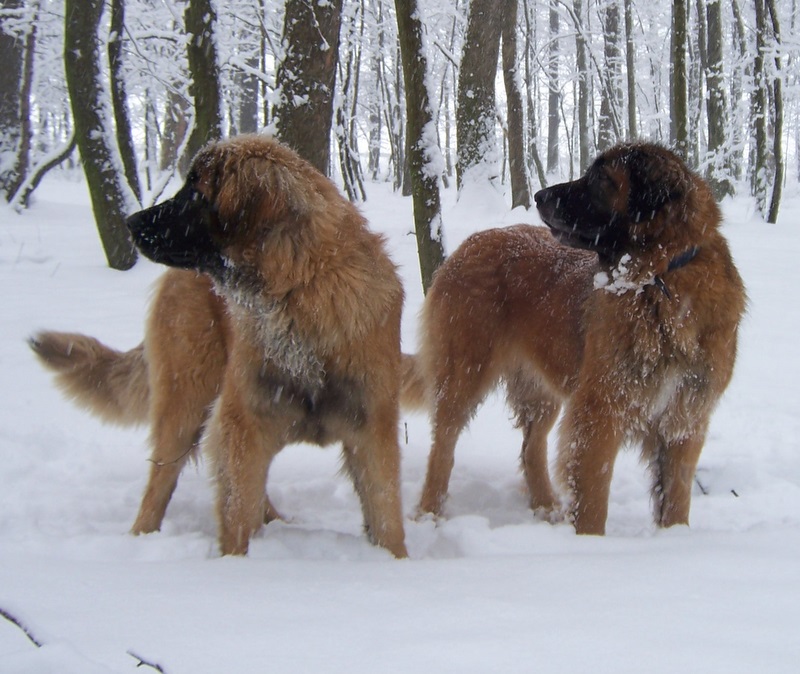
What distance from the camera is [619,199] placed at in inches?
130

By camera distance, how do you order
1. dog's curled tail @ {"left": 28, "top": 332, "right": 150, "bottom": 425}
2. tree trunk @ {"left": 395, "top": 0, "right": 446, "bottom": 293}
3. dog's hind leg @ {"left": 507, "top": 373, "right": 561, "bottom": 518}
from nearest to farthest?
dog's curled tail @ {"left": 28, "top": 332, "right": 150, "bottom": 425}
dog's hind leg @ {"left": 507, "top": 373, "right": 561, "bottom": 518}
tree trunk @ {"left": 395, "top": 0, "right": 446, "bottom": 293}

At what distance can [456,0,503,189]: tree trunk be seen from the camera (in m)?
9.43

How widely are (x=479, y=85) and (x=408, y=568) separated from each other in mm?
8116

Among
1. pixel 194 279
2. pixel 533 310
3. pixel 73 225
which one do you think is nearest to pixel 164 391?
pixel 194 279

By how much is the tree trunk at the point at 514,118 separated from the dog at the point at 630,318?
9934 mm

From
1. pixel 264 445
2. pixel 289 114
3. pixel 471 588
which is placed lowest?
pixel 471 588

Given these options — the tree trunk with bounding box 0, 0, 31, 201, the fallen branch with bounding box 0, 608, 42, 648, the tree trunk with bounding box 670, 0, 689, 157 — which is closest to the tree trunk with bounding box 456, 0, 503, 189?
the tree trunk with bounding box 670, 0, 689, 157

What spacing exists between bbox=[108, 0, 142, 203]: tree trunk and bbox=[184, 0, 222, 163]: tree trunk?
375 cm

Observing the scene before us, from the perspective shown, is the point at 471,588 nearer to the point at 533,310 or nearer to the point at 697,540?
the point at 697,540

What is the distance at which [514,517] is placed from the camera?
4148 millimetres

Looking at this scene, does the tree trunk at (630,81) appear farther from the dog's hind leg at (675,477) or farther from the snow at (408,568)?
the dog's hind leg at (675,477)

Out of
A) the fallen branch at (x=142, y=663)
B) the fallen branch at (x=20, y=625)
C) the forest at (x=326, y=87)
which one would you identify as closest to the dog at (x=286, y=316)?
the fallen branch at (x=20, y=625)

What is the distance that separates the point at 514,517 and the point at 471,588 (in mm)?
2068

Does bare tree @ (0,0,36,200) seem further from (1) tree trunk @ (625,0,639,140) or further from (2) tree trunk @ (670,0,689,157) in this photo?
(1) tree trunk @ (625,0,639,140)
